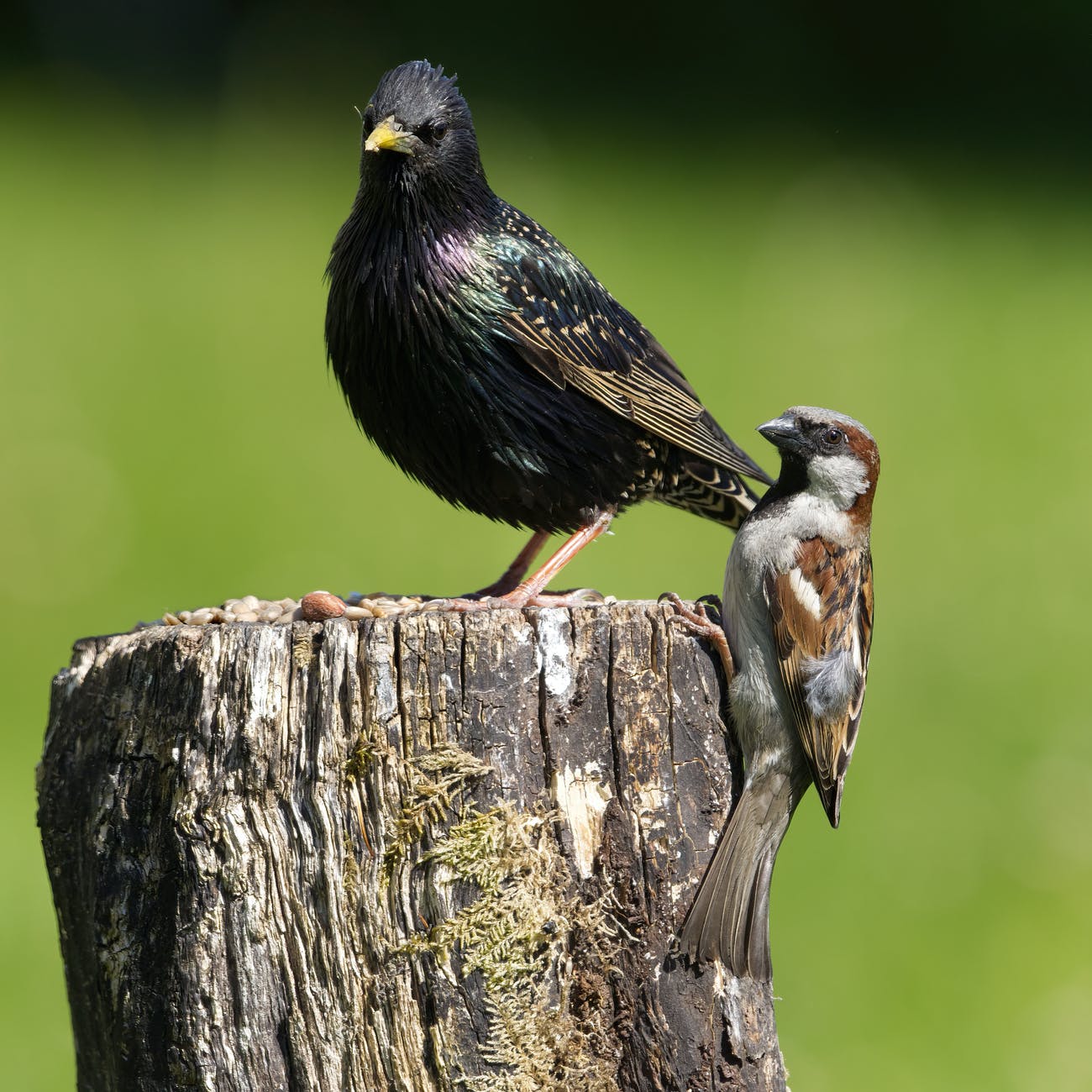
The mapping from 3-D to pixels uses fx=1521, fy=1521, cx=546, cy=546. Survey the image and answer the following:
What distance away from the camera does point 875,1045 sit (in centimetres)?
503

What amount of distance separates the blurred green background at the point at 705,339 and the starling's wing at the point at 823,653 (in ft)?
7.32

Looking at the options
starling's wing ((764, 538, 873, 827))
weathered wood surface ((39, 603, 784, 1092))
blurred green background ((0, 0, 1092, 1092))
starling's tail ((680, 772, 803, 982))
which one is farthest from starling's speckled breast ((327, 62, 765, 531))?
blurred green background ((0, 0, 1092, 1092))

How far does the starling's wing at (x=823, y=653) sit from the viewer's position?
10.4 feet

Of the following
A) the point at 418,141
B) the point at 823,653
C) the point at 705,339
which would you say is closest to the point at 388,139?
the point at 418,141

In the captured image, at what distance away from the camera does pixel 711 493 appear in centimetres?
438

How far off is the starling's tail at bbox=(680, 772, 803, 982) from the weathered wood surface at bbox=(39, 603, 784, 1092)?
4 centimetres

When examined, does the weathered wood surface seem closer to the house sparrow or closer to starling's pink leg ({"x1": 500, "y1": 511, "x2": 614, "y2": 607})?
the house sparrow

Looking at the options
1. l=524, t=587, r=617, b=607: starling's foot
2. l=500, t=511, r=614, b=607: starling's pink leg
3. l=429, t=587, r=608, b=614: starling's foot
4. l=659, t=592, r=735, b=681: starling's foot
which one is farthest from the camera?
l=500, t=511, r=614, b=607: starling's pink leg

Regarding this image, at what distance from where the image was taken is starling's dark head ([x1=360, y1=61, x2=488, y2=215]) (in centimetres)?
377

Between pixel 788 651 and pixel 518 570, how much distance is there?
4.60 ft

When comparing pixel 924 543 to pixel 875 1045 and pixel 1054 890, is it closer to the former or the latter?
pixel 1054 890

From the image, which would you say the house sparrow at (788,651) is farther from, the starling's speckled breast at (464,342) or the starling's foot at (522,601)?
the starling's speckled breast at (464,342)

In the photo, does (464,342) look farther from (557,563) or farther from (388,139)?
(557,563)

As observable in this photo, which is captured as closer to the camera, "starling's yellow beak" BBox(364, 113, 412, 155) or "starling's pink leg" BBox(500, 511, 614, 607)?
"starling's yellow beak" BBox(364, 113, 412, 155)
